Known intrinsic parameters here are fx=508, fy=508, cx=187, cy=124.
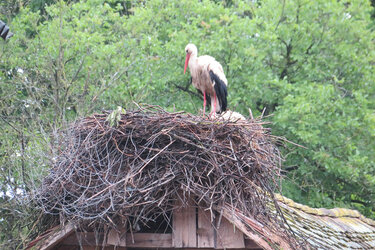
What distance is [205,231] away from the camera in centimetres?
477

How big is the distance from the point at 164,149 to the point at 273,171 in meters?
1.21

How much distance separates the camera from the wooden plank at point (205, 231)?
474cm

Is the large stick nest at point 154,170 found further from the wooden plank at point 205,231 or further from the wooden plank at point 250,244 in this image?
the wooden plank at point 250,244

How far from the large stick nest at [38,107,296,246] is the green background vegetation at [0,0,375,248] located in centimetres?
510

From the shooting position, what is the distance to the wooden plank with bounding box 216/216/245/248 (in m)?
4.69

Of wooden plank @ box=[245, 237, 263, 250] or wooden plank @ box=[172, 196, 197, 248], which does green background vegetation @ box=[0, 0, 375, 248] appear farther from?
wooden plank @ box=[245, 237, 263, 250]

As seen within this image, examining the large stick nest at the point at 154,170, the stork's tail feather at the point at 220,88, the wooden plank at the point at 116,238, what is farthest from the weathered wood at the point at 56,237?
the stork's tail feather at the point at 220,88

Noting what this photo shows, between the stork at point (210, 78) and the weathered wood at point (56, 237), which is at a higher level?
the stork at point (210, 78)

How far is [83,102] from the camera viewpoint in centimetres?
883

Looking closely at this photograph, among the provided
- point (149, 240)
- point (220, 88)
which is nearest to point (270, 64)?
point (220, 88)

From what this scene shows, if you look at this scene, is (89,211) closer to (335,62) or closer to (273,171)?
(273,171)

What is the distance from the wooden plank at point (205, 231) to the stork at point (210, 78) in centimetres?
303

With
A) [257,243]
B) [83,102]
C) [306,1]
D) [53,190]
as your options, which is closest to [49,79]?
[83,102]

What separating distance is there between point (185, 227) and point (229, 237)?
421 mm
